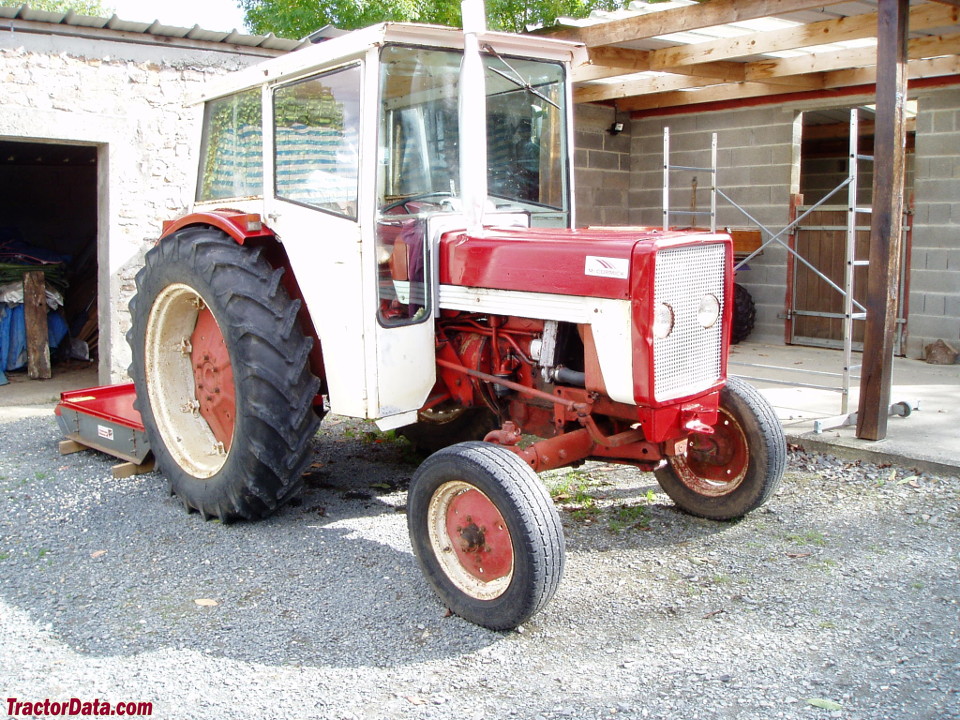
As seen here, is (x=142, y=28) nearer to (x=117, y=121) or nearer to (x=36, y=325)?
(x=117, y=121)

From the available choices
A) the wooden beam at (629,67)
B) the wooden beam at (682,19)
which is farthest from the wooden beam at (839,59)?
the wooden beam at (682,19)

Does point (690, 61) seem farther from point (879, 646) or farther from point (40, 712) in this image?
point (40, 712)

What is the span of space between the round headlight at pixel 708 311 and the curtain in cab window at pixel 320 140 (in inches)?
60.0

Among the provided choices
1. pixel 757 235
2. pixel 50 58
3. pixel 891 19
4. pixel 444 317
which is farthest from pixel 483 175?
pixel 757 235

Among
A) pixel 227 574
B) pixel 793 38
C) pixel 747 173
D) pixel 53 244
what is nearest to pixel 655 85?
pixel 747 173

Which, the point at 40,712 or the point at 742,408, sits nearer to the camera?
the point at 40,712

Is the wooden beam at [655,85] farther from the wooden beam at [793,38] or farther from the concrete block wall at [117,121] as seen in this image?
the concrete block wall at [117,121]

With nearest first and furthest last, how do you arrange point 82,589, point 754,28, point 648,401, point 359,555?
1. point 648,401
2. point 82,589
3. point 359,555
4. point 754,28

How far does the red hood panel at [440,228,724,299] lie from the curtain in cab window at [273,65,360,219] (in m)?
0.52

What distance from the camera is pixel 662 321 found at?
3549mm

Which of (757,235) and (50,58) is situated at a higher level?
(50,58)

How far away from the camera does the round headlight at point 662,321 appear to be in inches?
138

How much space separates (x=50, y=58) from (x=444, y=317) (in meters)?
4.52

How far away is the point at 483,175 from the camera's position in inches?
141
